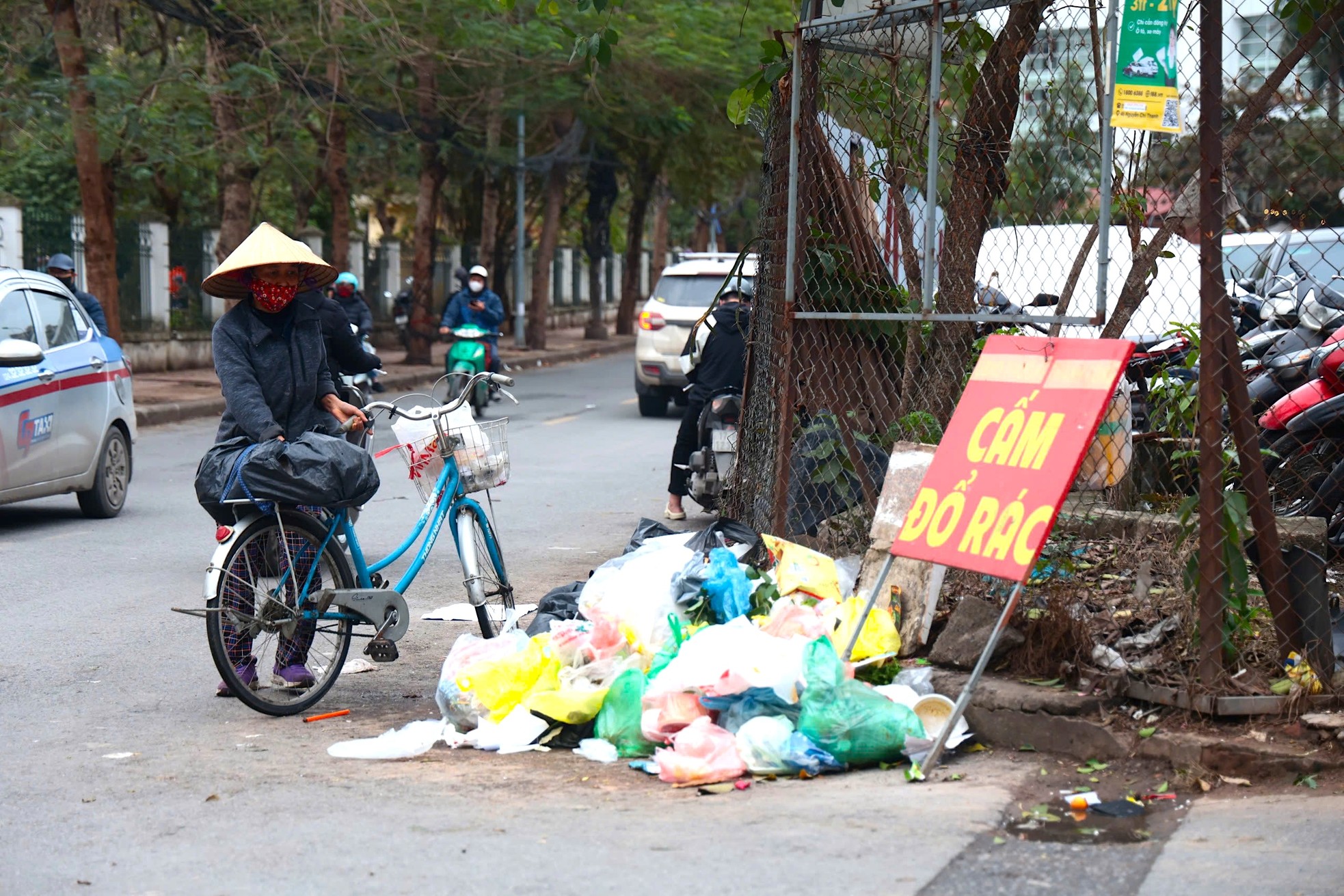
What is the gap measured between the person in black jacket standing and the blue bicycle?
363cm

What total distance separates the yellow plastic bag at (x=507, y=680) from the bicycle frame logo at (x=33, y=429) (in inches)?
208

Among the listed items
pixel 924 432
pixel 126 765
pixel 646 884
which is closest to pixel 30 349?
pixel 126 765

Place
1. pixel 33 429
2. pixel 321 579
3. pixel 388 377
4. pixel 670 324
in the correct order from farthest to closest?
pixel 388 377 < pixel 670 324 < pixel 33 429 < pixel 321 579

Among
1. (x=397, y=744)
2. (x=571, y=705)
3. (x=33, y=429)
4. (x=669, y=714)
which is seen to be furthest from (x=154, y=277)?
(x=669, y=714)

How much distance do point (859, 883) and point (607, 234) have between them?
1301 inches

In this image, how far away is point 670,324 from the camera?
59.9ft

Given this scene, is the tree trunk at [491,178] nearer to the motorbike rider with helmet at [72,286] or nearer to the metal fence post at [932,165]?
the motorbike rider with helmet at [72,286]

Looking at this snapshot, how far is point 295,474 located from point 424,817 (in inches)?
60.5

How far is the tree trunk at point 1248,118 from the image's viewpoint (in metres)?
4.45

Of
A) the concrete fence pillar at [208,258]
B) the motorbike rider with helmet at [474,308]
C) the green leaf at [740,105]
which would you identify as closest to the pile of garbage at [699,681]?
the green leaf at [740,105]

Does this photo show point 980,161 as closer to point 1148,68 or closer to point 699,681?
point 1148,68

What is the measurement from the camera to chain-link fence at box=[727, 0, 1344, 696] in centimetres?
457

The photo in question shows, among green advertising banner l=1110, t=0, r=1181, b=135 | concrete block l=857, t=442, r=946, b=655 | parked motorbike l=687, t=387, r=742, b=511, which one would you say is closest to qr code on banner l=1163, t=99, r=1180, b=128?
green advertising banner l=1110, t=0, r=1181, b=135

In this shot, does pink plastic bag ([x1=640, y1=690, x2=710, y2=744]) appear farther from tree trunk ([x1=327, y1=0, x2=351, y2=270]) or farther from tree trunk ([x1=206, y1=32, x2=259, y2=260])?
tree trunk ([x1=327, y1=0, x2=351, y2=270])
